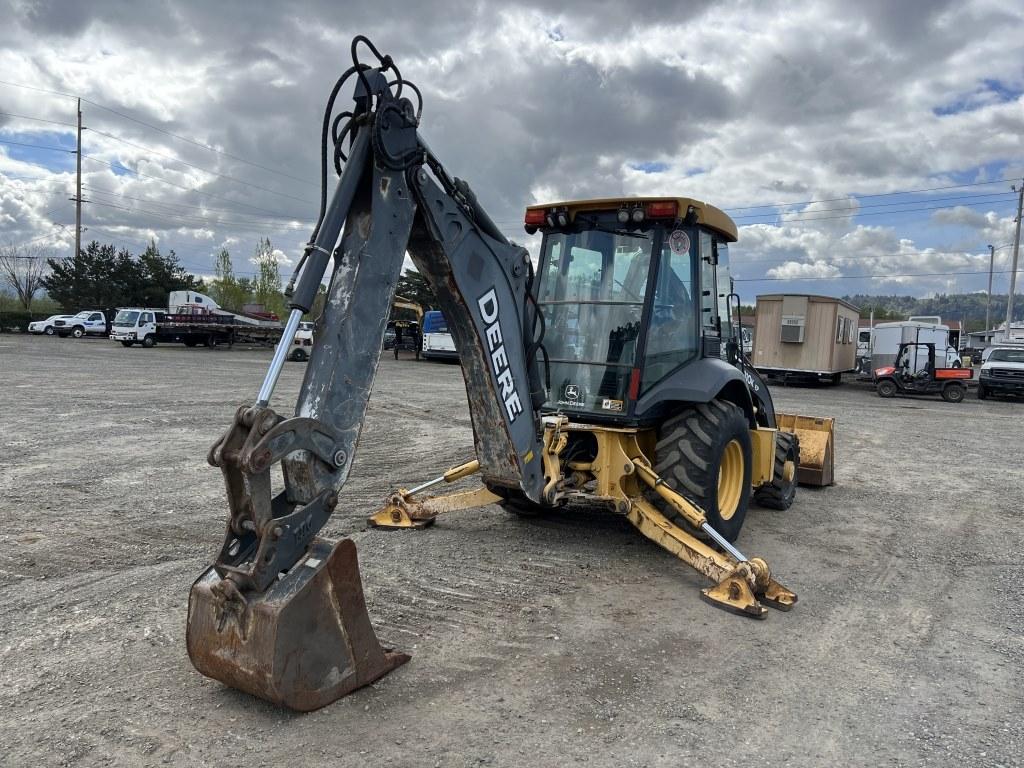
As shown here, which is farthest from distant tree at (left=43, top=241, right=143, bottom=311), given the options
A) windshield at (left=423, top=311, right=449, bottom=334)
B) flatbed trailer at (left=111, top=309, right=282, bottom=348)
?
windshield at (left=423, top=311, right=449, bottom=334)

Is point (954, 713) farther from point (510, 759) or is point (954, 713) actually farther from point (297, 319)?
point (297, 319)

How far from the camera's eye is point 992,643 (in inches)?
178

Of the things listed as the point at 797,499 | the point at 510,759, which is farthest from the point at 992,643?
the point at 797,499

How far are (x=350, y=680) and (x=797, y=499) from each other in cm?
598

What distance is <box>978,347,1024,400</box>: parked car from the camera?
893 inches

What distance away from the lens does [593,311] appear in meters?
5.91

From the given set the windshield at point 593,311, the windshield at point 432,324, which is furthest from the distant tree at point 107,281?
the windshield at point 593,311

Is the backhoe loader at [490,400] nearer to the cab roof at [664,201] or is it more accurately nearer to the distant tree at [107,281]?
the cab roof at [664,201]

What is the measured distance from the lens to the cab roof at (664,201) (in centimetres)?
561

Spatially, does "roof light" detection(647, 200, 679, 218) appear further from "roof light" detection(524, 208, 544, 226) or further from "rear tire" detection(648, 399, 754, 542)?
"rear tire" detection(648, 399, 754, 542)

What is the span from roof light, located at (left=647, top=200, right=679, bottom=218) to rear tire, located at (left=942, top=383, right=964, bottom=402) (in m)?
20.3

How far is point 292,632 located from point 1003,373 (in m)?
25.0

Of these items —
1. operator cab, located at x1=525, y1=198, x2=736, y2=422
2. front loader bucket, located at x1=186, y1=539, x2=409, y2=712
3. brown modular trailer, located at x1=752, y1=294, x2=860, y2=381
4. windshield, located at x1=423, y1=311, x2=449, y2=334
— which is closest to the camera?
front loader bucket, located at x1=186, y1=539, x2=409, y2=712

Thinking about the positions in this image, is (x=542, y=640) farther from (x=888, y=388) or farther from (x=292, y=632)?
(x=888, y=388)
